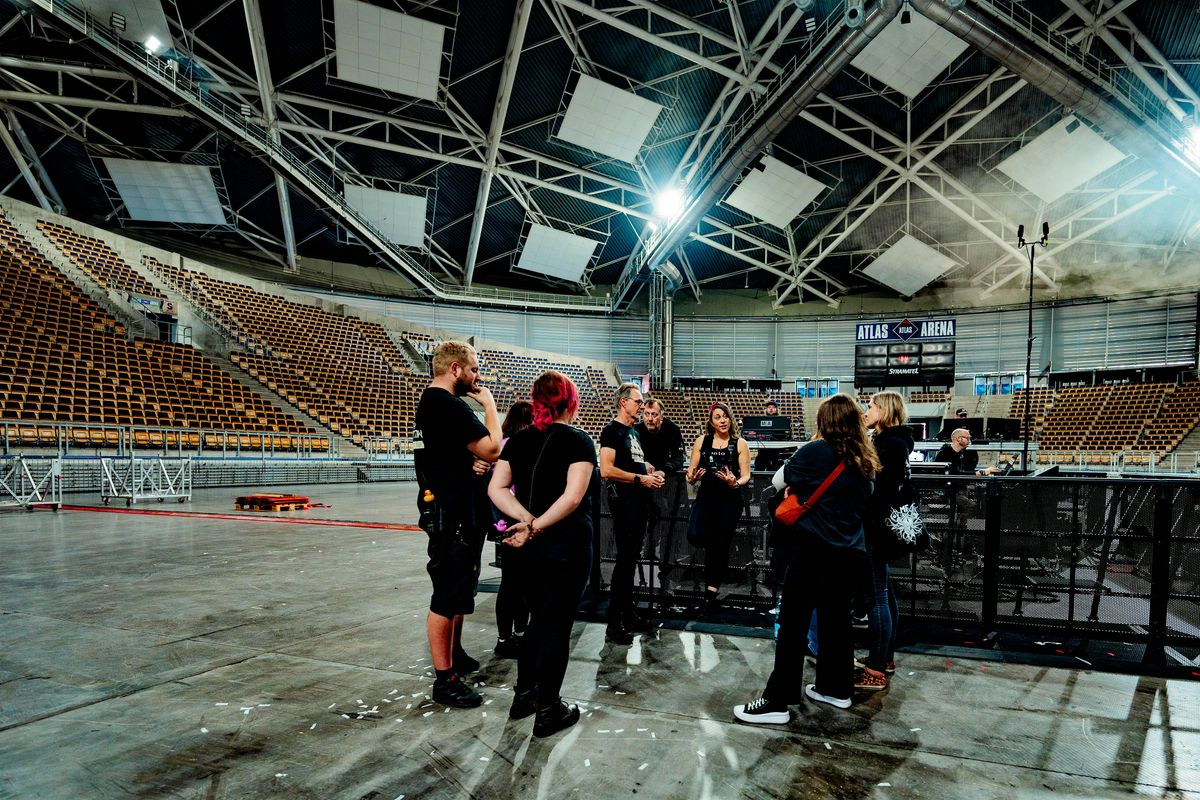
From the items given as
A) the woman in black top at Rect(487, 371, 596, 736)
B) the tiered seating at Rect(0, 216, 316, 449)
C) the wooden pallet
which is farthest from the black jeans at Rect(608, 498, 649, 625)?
the tiered seating at Rect(0, 216, 316, 449)

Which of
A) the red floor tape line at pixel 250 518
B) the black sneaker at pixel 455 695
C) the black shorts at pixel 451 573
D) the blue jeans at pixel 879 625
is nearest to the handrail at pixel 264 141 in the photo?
the red floor tape line at pixel 250 518

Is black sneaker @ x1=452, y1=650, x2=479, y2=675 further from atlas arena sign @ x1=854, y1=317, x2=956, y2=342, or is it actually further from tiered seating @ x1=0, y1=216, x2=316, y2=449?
atlas arena sign @ x1=854, y1=317, x2=956, y2=342

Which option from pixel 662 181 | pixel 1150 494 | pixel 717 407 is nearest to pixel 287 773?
pixel 717 407

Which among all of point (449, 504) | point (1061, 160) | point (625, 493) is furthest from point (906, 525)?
point (1061, 160)

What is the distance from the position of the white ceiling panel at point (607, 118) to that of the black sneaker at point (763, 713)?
21.7 m

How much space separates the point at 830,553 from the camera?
3016mm

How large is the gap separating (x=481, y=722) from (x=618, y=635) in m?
1.41

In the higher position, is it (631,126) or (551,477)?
→ (631,126)

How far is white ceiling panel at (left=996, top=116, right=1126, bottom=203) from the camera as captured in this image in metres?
20.9

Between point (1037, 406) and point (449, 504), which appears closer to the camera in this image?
point (449, 504)

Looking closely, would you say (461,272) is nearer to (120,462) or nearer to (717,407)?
(120,462)

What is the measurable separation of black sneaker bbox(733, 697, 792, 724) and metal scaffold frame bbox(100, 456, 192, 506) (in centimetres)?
1283

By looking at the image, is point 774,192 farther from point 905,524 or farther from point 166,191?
point 166,191

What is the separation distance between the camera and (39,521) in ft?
30.0
